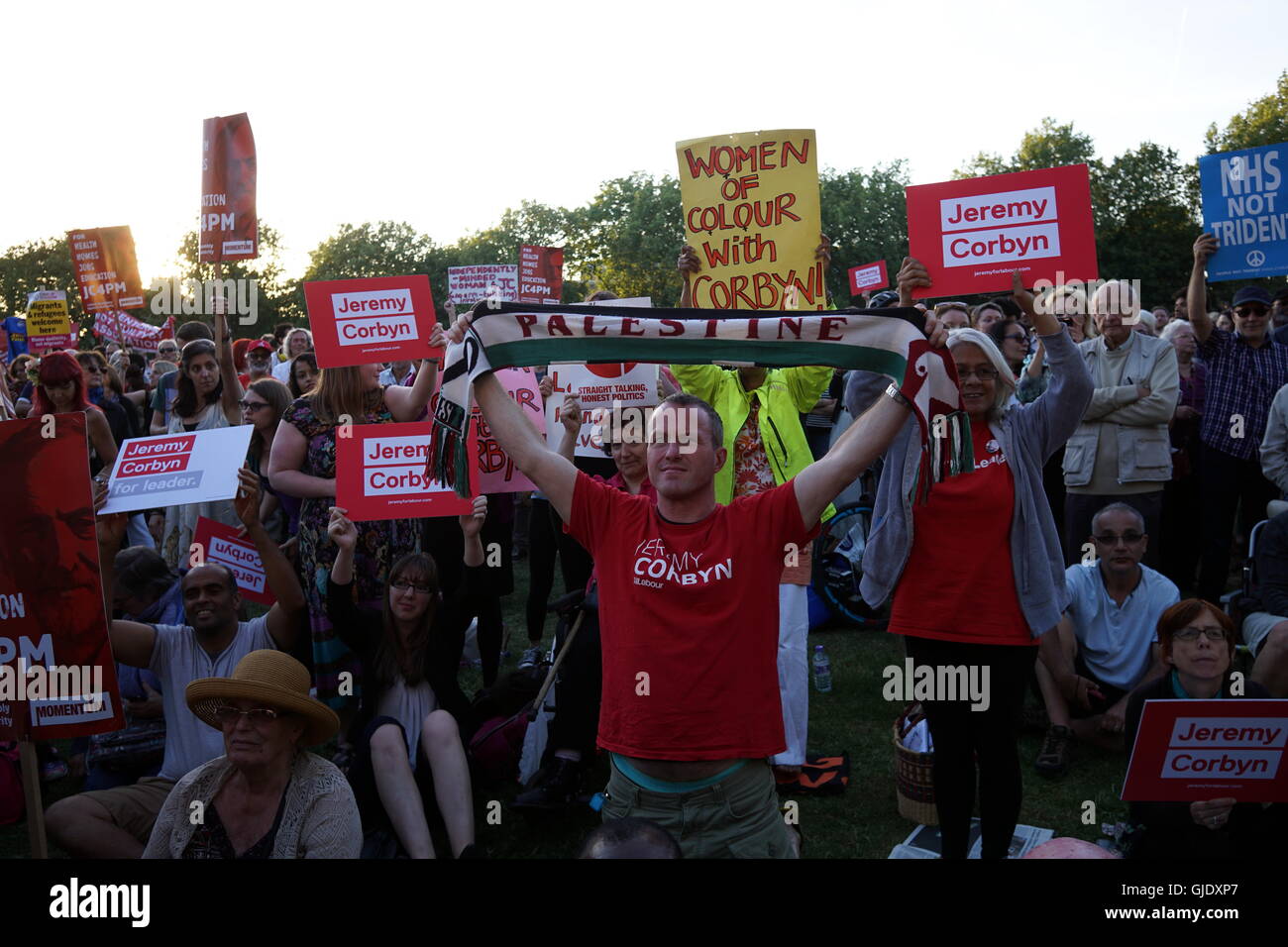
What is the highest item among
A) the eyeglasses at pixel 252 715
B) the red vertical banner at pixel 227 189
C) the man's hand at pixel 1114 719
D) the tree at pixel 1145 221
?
the tree at pixel 1145 221

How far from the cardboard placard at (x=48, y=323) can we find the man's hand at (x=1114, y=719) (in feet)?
49.0

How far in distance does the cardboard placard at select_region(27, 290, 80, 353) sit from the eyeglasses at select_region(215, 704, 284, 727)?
1406 cm

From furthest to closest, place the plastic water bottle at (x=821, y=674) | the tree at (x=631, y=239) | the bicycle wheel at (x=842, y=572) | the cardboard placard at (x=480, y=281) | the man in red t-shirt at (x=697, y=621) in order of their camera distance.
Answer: the tree at (x=631, y=239) → the cardboard placard at (x=480, y=281) → the bicycle wheel at (x=842, y=572) → the plastic water bottle at (x=821, y=674) → the man in red t-shirt at (x=697, y=621)

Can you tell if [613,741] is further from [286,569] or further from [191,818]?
[286,569]

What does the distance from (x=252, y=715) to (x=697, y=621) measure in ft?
5.18

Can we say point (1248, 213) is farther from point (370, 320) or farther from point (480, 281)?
Result: point (480, 281)

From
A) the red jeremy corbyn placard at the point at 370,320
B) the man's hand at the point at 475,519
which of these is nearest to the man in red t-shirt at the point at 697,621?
the man's hand at the point at 475,519

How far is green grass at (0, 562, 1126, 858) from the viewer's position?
4750 mm

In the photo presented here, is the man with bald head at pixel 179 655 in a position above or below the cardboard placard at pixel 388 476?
below

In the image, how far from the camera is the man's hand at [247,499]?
489 cm

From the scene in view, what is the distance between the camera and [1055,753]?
541 cm

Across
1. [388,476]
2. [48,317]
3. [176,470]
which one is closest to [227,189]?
[176,470]

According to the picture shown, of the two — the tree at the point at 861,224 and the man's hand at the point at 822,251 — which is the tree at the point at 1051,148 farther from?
the man's hand at the point at 822,251

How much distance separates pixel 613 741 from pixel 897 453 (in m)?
1.56
